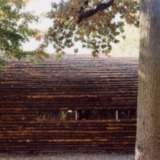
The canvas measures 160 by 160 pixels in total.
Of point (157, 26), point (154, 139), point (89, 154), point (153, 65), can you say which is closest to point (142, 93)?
point (153, 65)

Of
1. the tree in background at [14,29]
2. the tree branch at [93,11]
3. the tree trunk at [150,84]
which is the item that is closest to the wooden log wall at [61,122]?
the tree in background at [14,29]

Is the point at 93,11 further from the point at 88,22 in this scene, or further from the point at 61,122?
the point at 61,122

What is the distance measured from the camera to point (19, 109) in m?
8.09

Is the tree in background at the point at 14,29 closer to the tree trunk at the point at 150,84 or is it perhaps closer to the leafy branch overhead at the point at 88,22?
the leafy branch overhead at the point at 88,22

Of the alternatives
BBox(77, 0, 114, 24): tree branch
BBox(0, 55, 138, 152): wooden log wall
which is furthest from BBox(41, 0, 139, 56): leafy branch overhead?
BBox(0, 55, 138, 152): wooden log wall

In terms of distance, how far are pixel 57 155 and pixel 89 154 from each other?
47.4 inches

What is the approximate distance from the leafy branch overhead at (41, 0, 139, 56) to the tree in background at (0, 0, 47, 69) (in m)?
0.68

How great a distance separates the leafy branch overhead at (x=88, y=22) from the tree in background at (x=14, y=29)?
0.68m

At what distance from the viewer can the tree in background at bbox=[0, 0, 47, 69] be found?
631 centimetres

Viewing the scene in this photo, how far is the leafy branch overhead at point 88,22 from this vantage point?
20.7 ft

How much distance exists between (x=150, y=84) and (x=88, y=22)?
3.62m

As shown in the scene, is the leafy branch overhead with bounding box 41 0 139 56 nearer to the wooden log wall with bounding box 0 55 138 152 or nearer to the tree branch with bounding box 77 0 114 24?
the tree branch with bounding box 77 0 114 24

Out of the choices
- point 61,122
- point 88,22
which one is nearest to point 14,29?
point 88,22

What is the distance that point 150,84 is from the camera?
3.94 meters
